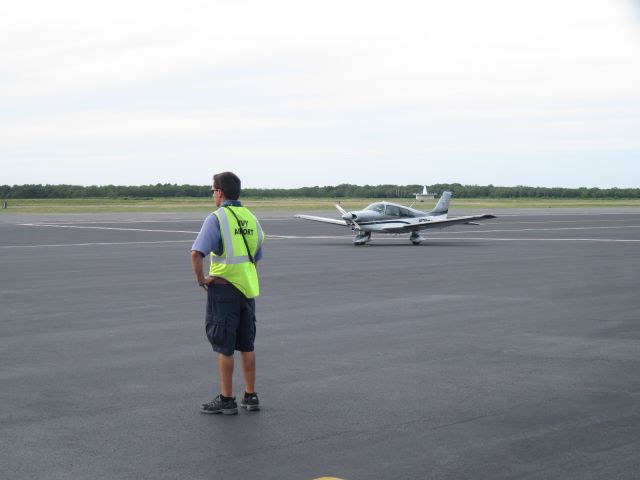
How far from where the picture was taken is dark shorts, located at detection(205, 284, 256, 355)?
8008 millimetres

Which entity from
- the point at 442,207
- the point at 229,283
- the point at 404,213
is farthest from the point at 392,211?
the point at 229,283

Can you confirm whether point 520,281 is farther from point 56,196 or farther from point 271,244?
point 56,196

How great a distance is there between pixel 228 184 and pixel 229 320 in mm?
1227

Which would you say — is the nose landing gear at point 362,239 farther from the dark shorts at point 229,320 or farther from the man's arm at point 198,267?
the man's arm at point 198,267

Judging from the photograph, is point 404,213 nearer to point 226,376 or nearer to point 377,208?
point 377,208

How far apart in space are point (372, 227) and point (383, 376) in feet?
81.1

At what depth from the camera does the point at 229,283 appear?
8.09 meters

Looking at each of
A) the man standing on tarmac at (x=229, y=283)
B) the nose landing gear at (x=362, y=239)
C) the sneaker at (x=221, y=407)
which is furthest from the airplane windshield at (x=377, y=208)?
the sneaker at (x=221, y=407)

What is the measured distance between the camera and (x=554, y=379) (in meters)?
9.19

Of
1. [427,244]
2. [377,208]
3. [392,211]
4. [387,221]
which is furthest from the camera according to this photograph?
[427,244]

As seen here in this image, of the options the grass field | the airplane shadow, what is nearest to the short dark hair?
the airplane shadow

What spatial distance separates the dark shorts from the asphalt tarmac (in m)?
0.61

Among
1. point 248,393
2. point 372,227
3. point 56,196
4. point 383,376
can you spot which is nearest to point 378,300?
point 383,376

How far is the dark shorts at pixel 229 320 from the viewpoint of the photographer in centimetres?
801
